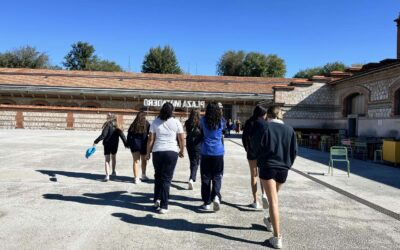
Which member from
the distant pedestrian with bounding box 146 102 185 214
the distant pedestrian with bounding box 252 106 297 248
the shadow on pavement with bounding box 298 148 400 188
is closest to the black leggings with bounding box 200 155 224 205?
the distant pedestrian with bounding box 146 102 185 214

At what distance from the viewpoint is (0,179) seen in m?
8.07

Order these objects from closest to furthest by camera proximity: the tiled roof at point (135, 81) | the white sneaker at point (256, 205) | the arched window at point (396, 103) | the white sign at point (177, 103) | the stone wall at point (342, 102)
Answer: the white sneaker at point (256, 205) → the arched window at point (396, 103) → the stone wall at point (342, 102) → the white sign at point (177, 103) → the tiled roof at point (135, 81)

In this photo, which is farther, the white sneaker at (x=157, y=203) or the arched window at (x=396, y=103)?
the arched window at (x=396, y=103)

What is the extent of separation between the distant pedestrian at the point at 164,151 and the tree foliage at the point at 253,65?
205 ft

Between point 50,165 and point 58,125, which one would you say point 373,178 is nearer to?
point 50,165

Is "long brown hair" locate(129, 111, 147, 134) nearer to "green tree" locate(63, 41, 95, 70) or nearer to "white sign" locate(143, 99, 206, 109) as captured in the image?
"white sign" locate(143, 99, 206, 109)

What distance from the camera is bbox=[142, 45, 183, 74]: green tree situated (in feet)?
225

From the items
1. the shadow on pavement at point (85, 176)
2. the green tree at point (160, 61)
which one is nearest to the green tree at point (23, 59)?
the green tree at point (160, 61)

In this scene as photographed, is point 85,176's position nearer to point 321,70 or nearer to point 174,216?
point 174,216

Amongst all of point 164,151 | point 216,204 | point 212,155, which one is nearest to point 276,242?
point 216,204

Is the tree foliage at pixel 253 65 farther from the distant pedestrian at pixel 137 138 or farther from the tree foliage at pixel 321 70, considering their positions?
the distant pedestrian at pixel 137 138

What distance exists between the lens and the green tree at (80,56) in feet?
241

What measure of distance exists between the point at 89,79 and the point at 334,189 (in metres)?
35.1

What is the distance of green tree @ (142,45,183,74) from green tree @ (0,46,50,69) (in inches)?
795
